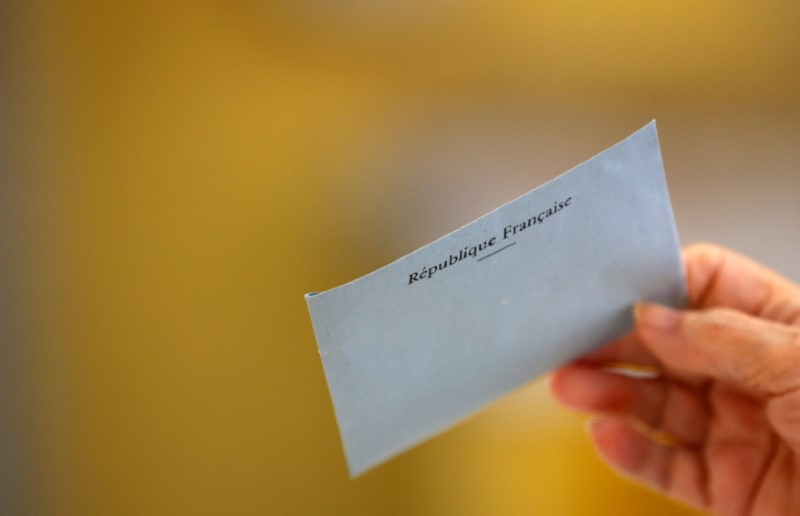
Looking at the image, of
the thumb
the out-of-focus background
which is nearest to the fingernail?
the thumb

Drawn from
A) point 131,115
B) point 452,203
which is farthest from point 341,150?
point 131,115

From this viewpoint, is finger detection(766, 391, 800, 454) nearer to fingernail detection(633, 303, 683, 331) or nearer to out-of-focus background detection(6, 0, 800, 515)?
fingernail detection(633, 303, 683, 331)

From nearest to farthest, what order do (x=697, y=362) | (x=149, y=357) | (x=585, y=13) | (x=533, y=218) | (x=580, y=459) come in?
1. (x=533, y=218)
2. (x=697, y=362)
3. (x=149, y=357)
4. (x=580, y=459)
5. (x=585, y=13)

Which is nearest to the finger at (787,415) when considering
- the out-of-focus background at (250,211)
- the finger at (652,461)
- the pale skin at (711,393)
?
the pale skin at (711,393)

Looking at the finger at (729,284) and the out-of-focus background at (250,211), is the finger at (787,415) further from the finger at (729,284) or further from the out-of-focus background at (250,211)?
the out-of-focus background at (250,211)

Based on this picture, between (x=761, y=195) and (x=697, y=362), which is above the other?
(x=761, y=195)

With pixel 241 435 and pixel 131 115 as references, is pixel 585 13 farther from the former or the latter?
pixel 241 435
